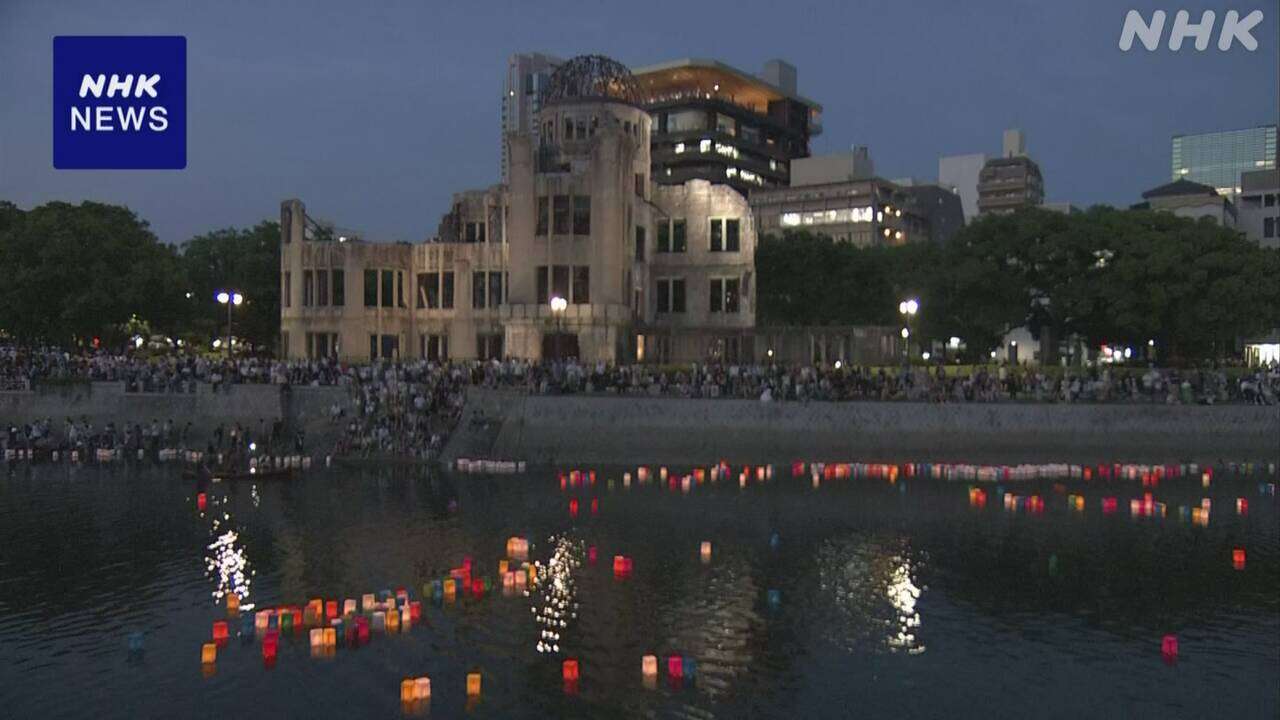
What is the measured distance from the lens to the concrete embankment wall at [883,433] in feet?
160

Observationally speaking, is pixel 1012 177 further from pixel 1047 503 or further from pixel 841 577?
pixel 841 577

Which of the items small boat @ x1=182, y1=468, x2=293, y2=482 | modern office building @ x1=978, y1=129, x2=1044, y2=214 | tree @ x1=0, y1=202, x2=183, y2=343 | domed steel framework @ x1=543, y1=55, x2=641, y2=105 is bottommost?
small boat @ x1=182, y1=468, x2=293, y2=482

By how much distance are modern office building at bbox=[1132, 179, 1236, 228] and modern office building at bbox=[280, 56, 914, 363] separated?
186 ft

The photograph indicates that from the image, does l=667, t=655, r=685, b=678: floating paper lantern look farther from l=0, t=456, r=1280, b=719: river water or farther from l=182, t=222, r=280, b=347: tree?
l=182, t=222, r=280, b=347: tree

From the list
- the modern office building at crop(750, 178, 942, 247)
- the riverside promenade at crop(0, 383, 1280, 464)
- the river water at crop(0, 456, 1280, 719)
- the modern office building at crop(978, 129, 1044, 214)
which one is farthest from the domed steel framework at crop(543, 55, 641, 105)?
the modern office building at crop(978, 129, 1044, 214)

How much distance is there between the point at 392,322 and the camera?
7319cm

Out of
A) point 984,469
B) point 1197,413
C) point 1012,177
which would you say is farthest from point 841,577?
point 1012,177

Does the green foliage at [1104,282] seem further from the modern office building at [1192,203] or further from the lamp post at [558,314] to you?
the modern office building at [1192,203]

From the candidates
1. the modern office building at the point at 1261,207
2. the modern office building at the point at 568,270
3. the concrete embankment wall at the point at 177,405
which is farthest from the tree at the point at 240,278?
the modern office building at the point at 1261,207

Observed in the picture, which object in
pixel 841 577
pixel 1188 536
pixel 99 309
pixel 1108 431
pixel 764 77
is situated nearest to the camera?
pixel 841 577

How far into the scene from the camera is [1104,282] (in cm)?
6606

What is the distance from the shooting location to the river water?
65.6 feet

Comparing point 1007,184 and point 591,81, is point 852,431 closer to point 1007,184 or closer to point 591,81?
point 591,81

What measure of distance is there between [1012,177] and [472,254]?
138309 mm
